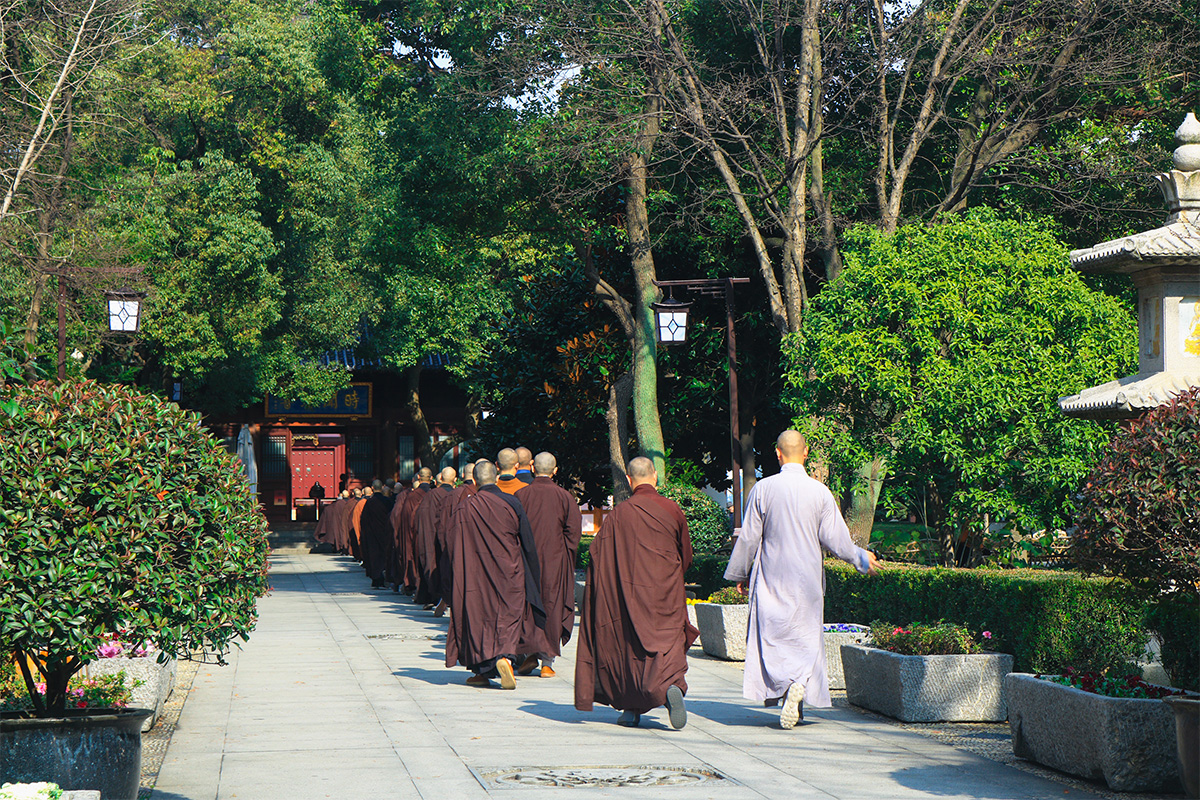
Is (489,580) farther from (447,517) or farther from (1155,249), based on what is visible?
(1155,249)

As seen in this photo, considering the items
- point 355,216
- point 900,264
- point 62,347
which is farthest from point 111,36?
point 355,216

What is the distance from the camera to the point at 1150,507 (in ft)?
20.0

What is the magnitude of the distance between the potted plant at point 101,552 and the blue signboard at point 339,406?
110 feet

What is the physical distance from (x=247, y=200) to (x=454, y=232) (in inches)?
513

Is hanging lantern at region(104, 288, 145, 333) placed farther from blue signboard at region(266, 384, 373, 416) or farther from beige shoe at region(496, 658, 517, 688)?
blue signboard at region(266, 384, 373, 416)

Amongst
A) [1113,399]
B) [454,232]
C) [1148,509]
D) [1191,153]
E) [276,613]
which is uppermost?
[454,232]

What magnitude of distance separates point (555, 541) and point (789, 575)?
393 centimetres

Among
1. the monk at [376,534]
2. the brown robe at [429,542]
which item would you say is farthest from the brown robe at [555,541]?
the monk at [376,534]

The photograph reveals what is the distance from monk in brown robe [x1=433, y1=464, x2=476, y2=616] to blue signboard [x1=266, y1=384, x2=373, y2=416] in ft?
70.7

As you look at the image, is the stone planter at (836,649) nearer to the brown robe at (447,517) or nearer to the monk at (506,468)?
the monk at (506,468)

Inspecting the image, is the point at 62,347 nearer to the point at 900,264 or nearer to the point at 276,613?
the point at 276,613

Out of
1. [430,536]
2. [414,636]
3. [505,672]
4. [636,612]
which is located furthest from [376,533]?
[636,612]

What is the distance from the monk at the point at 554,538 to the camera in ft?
40.1

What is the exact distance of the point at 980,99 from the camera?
56.5ft
